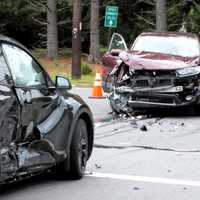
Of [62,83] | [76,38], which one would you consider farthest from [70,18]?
[62,83]

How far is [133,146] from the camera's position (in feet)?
37.7

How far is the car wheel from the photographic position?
8.42 metres

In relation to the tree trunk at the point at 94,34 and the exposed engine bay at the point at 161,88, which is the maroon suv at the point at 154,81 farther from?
the tree trunk at the point at 94,34

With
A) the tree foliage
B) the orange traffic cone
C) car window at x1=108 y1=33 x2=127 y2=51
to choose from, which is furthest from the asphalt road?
the tree foliage

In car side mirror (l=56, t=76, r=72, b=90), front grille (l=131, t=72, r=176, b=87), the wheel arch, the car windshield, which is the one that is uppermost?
the car windshield

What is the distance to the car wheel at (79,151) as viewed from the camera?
8.42 metres

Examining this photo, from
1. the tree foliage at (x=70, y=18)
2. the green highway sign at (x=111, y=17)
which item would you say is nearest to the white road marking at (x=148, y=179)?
the green highway sign at (x=111, y=17)

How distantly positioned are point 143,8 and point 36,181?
42.2 metres

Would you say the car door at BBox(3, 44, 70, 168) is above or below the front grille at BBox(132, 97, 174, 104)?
above

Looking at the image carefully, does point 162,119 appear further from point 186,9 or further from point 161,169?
point 186,9

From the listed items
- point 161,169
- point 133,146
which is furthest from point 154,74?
point 161,169

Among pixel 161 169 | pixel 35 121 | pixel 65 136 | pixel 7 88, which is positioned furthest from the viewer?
pixel 161 169

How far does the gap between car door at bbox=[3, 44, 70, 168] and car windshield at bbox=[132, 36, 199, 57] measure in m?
8.59

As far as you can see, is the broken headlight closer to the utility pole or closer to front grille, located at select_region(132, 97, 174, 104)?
front grille, located at select_region(132, 97, 174, 104)
